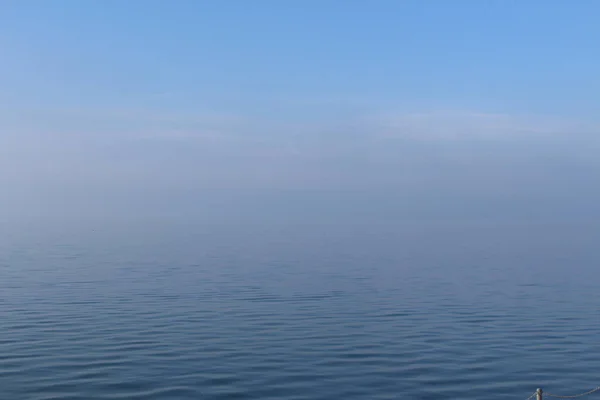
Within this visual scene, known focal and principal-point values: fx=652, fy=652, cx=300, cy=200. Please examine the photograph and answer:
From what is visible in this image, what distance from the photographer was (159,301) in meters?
46.5

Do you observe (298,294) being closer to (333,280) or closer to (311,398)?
(333,280)

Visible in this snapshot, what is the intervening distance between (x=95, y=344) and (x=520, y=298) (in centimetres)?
3236

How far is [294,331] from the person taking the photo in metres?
36.9

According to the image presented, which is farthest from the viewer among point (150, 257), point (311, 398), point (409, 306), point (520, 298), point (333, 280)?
point (150, 257)

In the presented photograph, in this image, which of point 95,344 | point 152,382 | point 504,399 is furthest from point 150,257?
point 504,399

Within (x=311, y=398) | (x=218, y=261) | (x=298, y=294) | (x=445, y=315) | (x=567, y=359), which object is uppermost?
(x=218, y=261)

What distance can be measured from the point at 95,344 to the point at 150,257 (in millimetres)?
51139

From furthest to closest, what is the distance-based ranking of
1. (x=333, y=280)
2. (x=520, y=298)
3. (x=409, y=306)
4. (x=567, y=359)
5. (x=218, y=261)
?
(x=218, y=261), (x=333, y=280), (x=520, y=298), (x=409, y=306), (x=567, y=359)

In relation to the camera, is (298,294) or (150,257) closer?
(298,294)

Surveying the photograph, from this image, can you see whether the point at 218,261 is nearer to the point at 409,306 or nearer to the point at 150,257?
the point at 150,257

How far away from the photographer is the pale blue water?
26.4 metres

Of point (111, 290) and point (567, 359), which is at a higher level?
point (111, 290)

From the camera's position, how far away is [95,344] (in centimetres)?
3250

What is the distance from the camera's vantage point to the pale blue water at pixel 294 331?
26.4 metres
